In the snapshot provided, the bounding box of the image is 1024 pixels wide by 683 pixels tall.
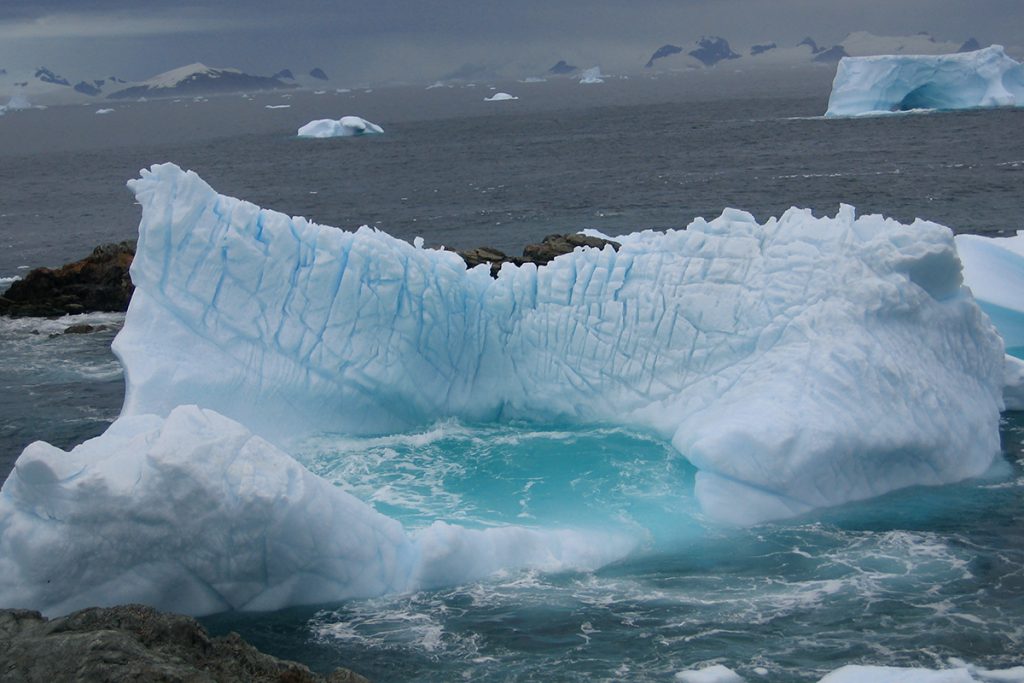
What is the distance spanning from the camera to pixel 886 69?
198ft

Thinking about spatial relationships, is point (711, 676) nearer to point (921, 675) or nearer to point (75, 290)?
point (921, 675)

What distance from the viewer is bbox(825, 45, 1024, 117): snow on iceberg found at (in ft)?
197

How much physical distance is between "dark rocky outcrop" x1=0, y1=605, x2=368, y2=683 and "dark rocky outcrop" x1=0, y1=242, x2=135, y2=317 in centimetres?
1820

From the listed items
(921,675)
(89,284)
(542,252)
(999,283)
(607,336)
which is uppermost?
(999,283)

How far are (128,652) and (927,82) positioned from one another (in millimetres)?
60524

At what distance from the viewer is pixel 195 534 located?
36.6ft

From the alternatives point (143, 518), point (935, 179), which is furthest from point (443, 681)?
point (935, 179)

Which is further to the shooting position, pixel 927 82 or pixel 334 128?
pixel 334 128

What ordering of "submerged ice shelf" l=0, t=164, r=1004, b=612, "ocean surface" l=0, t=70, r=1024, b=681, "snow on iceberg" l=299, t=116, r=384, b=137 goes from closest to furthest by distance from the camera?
"ocean surface" l=0, t=70, r=1024, b=681
"submerged ice shelf" l=0, t=164, r=1004, b=612
"snow on iceberg" l=299, t=116, r=384, b=137

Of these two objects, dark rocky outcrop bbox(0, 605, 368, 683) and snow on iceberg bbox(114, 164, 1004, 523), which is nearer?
dark rocky outcrop bbox(0, 605, 368, 683)

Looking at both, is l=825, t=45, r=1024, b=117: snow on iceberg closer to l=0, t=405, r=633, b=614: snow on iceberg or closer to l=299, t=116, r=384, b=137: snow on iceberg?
l=299, t=116, r=384, b=137: snow on iceberg

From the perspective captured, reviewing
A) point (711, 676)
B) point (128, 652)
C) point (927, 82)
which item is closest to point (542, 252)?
point (711, 676)

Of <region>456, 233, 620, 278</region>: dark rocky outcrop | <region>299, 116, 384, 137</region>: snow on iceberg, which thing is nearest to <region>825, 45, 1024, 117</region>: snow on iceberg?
<region>299, 116, 384, 137</region>: snow on iceberg

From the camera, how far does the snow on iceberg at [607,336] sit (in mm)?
13852
